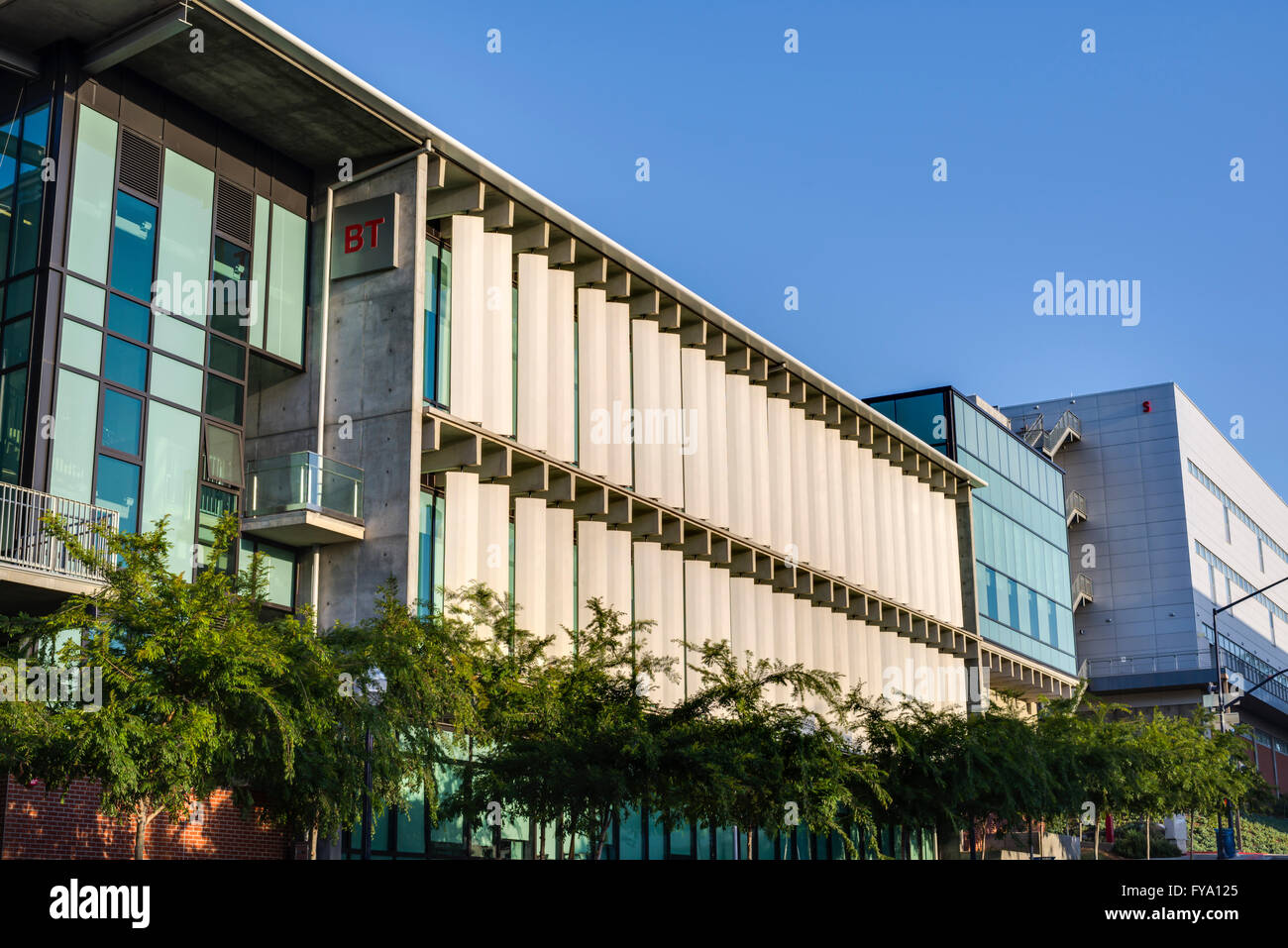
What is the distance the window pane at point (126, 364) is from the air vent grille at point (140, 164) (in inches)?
121

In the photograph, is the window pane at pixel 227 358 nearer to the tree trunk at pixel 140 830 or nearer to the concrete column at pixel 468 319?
the concrete column at pixel 468 319

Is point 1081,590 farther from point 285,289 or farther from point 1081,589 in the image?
point 285,289

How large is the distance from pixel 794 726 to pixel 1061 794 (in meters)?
11.2

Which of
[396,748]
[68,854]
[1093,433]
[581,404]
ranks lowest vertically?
[68,854]

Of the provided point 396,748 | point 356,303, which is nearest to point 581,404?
point 356,303

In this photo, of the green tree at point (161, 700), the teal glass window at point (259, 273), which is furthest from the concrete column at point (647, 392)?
the green tree at point (161, 700)

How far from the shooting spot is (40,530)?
22797 mm

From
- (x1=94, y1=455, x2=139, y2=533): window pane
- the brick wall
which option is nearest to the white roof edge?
(x1=94, y1=455, x2=139, y2=533): window pane

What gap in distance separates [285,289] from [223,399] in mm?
3339

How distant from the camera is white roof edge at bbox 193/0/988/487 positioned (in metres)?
26.5

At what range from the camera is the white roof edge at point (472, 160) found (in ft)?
86.9

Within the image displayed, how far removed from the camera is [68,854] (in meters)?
21.1

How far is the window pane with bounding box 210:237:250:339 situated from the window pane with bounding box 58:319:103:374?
2.89m
